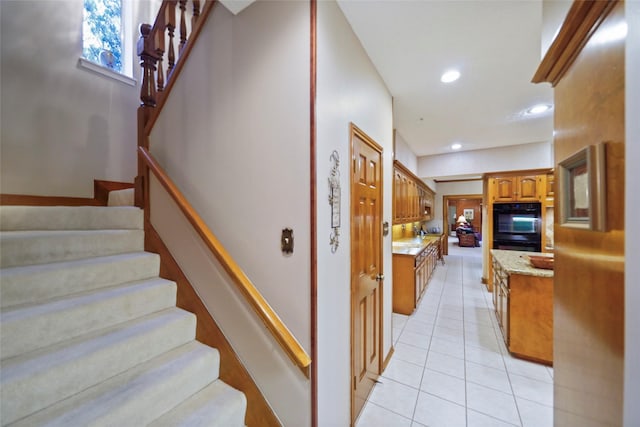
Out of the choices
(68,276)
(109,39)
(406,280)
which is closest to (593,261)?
(68,276)

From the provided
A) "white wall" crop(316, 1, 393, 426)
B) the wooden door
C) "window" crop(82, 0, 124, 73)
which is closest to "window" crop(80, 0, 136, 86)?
"window" crop(82, 0, 124, 73)

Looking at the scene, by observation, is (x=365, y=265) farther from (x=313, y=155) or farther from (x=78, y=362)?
(x=78, y=362)

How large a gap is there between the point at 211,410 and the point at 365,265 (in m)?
1.32

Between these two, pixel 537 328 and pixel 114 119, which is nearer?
pixel 537 328

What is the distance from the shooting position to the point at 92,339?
4.20 feet

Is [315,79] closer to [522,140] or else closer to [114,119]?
[114,119]

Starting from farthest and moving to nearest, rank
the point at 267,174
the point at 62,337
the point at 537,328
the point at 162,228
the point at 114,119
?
the point at 114,119 → the point at 537,328 → the point at 162,228 → the point at 267,174 → the point at 62,337

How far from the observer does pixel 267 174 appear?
4.58 feet

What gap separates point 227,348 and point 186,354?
0.76 feet

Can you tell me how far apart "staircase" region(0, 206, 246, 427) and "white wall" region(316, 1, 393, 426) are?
1.91 ft

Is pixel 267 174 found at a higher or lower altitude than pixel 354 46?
lower

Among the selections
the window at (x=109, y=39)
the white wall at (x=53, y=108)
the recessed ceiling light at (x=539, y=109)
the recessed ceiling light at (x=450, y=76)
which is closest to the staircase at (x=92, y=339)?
the white wall at (x=53, y=108)

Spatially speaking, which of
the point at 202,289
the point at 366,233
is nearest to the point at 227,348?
the point at 202,289

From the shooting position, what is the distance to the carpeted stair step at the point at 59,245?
1394mm
